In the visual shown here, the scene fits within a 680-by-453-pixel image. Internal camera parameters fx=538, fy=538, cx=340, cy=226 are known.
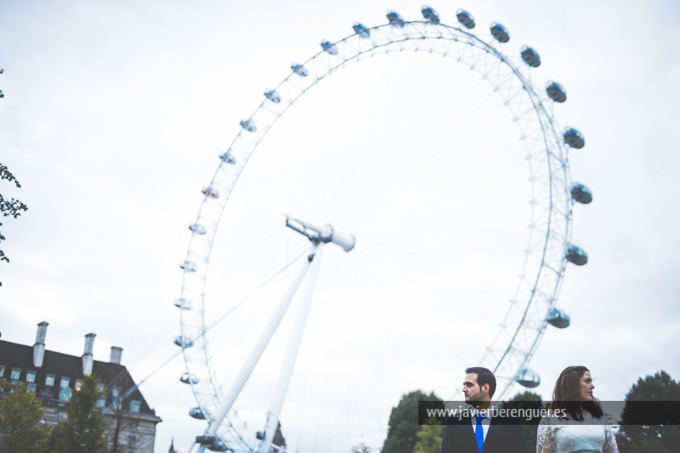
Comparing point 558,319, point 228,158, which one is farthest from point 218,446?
point 558,319

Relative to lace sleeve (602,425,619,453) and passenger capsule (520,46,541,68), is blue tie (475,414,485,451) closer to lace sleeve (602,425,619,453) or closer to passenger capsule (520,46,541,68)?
lace sleeve (602,425,619,453)

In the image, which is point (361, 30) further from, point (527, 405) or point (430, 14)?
point (527, 405)

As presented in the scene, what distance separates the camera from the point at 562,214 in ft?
100

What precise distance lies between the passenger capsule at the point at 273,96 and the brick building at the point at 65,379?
32.8m

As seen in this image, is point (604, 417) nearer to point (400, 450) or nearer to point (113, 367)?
point (400, 450)

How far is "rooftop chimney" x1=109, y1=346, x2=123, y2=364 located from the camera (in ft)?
217

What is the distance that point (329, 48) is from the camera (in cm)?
3650

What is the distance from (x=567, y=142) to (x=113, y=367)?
5730 cm

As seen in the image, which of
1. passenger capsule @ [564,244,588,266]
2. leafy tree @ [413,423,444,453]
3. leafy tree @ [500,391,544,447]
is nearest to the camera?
passenger capsule @ [564,244,588,266]

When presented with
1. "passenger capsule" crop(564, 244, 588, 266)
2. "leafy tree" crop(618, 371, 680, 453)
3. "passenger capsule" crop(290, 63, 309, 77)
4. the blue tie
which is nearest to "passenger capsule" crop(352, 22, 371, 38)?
"passenger capsule" crop(290, 63, 309, 77)

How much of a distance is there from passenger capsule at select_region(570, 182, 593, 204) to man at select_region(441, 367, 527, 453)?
2907 centimetres

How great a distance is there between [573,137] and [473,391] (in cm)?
3020

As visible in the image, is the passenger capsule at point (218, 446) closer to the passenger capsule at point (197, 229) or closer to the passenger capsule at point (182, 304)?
the passenger capsule at point (182, 304)

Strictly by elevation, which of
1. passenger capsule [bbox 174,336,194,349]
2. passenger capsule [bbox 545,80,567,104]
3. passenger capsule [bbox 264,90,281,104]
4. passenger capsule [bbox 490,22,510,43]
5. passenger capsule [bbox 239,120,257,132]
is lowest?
passenger capsule [bbox 174,336,194,349]
